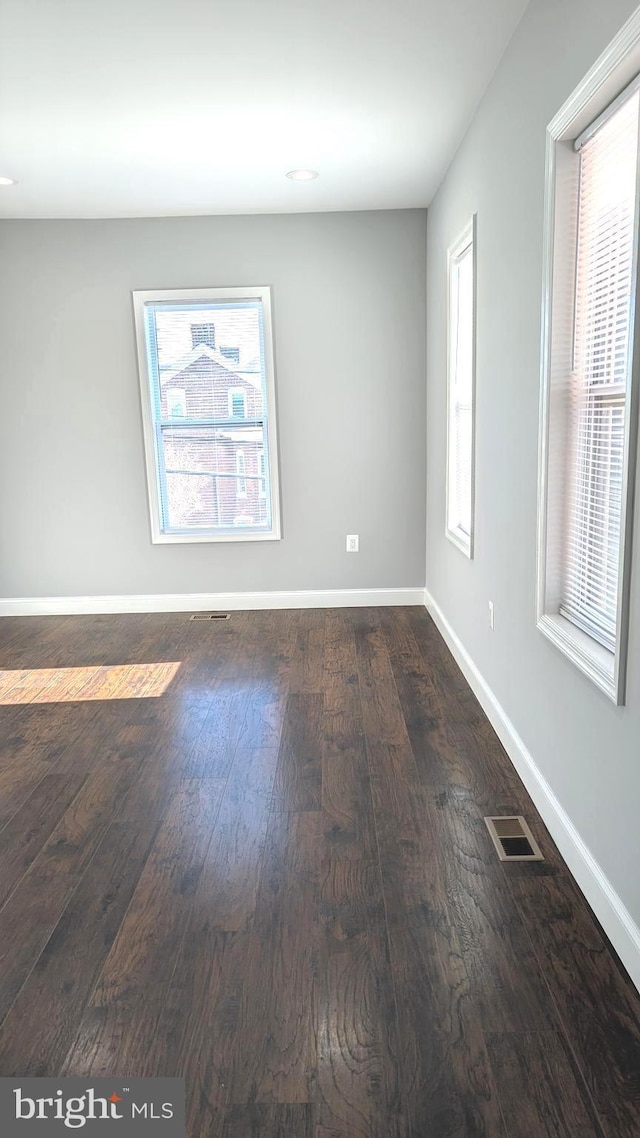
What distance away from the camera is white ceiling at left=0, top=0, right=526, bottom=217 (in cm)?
242

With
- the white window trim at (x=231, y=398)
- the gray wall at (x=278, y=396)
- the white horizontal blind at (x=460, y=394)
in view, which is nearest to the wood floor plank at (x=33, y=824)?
the white horizontal blind at (x=460, y=394)

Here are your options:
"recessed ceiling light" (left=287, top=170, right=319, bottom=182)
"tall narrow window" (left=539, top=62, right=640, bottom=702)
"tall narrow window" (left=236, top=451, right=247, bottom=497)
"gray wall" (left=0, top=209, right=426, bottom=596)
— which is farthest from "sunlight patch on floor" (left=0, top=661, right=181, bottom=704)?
"recessed ceiling light" (left=287, top=170, right=319, bottom=182)

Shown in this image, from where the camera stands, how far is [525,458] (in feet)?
8.53

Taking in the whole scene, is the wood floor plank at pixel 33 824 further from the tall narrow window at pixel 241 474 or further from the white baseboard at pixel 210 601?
the tall narrow window at pixel 241 474

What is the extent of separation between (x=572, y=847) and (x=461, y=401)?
7.99 ft

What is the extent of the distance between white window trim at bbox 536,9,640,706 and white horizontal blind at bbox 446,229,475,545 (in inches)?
44.8

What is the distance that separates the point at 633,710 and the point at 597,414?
832 millimetres

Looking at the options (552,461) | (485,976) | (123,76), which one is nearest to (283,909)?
(485,976)

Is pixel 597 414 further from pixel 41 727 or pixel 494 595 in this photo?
pixel 41 727

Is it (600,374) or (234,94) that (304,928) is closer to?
(600,374)

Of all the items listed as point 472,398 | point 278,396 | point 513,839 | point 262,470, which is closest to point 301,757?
point 513,839

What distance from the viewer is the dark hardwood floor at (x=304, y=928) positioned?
1.47 metres

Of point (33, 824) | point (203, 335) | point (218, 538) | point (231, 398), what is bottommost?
point (33, 824)

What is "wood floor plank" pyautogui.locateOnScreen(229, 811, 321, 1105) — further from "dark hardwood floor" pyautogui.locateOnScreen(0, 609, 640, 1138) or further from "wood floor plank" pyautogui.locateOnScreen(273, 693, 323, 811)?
"wood floor plank" pyautogui.locateOnScreen(273, 693, 323, 811)
